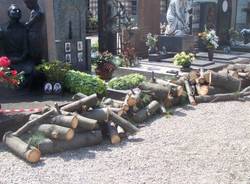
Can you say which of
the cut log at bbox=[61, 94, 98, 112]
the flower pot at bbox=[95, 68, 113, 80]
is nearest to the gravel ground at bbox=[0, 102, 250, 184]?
the cut log at bbox=[61, 94, 98, 112]

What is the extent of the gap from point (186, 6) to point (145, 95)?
7452 millimetres

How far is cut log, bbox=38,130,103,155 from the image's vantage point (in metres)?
5.61

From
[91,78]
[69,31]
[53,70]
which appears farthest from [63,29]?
[91,78]

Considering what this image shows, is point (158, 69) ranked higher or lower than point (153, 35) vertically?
lower

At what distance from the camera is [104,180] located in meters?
4.85

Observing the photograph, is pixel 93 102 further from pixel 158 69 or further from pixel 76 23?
pixel 158 69

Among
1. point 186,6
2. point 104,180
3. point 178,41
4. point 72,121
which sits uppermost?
point 186,6

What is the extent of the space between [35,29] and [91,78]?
6.23 ft

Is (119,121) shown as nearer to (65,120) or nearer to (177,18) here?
(65,120)

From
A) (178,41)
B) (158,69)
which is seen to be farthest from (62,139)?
(178,41)

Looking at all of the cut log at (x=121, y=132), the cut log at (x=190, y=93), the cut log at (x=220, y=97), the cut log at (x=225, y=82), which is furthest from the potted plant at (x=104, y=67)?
the cut log at (x=121, y=132)

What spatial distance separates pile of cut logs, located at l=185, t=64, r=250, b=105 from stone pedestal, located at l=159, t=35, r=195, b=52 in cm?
411

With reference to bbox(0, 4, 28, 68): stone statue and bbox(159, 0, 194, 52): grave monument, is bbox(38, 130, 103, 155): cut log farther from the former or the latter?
bbox(159, 0, 194, 52): grave monument

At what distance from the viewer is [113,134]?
6172 millimetres
